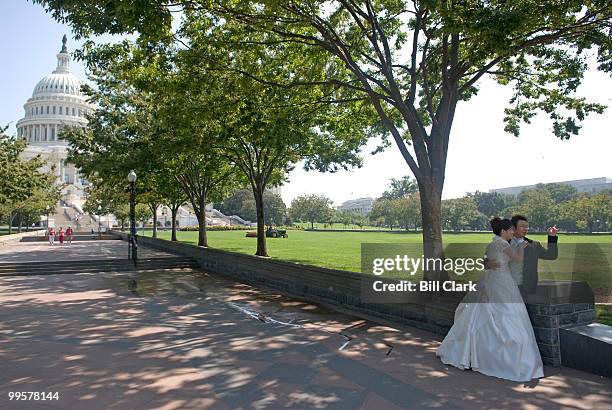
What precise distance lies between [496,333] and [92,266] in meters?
19.5

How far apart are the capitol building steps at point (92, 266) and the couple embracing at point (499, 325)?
1800 cm

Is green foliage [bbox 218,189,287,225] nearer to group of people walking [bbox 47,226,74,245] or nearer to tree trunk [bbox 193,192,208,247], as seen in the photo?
group of people walking [bbox 47,226,74,245]

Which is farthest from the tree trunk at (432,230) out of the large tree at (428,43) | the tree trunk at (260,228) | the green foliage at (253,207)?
the green foliage at (253,207)

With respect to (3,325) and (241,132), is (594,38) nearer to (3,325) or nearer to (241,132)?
(241,132)

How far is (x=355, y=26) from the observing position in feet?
43.9

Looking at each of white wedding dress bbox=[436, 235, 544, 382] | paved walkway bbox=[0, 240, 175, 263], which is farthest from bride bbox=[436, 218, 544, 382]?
paved walkway bbox=[0, 240, 175, 263]

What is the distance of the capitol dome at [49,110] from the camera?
12350 cm

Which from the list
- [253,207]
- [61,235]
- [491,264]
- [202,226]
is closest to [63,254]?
[202,226]

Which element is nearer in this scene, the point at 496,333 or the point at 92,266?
the point at 496,333

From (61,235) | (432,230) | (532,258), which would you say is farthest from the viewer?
(61,235)

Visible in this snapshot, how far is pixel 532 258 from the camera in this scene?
7414 millimetres

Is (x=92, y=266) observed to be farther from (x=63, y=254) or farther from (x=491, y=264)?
(x=491, y=264)

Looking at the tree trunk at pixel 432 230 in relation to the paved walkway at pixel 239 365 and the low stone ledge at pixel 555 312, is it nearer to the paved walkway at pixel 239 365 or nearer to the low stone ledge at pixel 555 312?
the paved walkway at pixel 239 365

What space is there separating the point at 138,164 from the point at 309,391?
1853 centimetres
